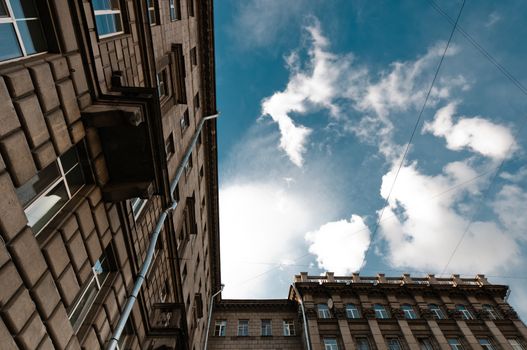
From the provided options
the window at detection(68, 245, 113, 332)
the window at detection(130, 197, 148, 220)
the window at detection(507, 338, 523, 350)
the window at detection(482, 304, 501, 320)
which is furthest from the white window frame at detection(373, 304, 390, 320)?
the window at detection(68, 245, 113, 332)

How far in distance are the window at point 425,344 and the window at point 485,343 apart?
467 centimetres

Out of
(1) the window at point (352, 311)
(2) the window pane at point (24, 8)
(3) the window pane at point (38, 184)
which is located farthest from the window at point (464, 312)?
(2) the window pane at point (24, 8)

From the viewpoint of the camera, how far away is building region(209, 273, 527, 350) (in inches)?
1045

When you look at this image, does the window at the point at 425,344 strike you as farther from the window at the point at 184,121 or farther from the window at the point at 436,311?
the window at the point at 184,121

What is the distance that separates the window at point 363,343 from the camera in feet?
85.1

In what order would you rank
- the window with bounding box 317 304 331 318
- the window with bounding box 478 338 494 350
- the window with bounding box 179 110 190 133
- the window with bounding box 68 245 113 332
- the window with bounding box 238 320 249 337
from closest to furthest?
the window with bounding box 68 245 113 332 → the window with bounding box 179 110 190 133 → the window with bounding box 478 338 494 350 → the window with bounding box 317 304 331 318 → the window with bounding box 238 320 249 337

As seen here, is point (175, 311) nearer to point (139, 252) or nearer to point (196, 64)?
point (139, 252)

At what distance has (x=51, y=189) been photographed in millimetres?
7312

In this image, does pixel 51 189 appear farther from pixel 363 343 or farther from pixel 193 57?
pixel 363 343

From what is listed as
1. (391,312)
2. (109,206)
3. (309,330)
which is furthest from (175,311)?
(391,312)

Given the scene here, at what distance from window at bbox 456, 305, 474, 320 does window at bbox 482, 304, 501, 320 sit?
1736 mm

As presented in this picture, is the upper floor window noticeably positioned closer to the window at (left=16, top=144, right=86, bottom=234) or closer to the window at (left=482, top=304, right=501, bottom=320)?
the window at (left=16, top=144, right=86, bottom=234)

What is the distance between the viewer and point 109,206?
926 centimetres

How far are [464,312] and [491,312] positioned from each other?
9.03 feet
